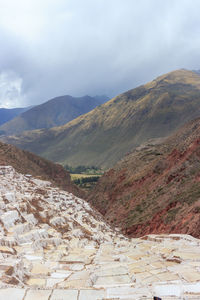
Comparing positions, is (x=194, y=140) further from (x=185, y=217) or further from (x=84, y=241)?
(x=84, y=241)

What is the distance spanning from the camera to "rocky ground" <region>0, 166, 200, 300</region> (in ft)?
37.6

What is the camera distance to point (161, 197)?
172ft

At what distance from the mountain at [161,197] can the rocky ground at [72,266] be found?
44.8ft

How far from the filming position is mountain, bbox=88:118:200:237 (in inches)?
1583

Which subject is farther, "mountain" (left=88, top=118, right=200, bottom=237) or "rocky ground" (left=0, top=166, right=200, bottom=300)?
"mountain" (left=88, top=118, right=200, bottom=237)

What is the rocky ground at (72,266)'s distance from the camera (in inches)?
452

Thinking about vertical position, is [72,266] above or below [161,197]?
above

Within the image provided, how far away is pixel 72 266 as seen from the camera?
16609 mm

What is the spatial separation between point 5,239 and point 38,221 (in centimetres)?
716

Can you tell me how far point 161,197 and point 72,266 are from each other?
38.6 m

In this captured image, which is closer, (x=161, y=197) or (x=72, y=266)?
(x=72, y=266)

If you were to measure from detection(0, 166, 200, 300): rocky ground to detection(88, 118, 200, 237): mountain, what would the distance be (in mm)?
13648

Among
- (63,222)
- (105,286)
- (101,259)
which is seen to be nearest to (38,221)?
(63,222)

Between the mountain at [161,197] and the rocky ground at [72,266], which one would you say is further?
the mountain at [161,197]
